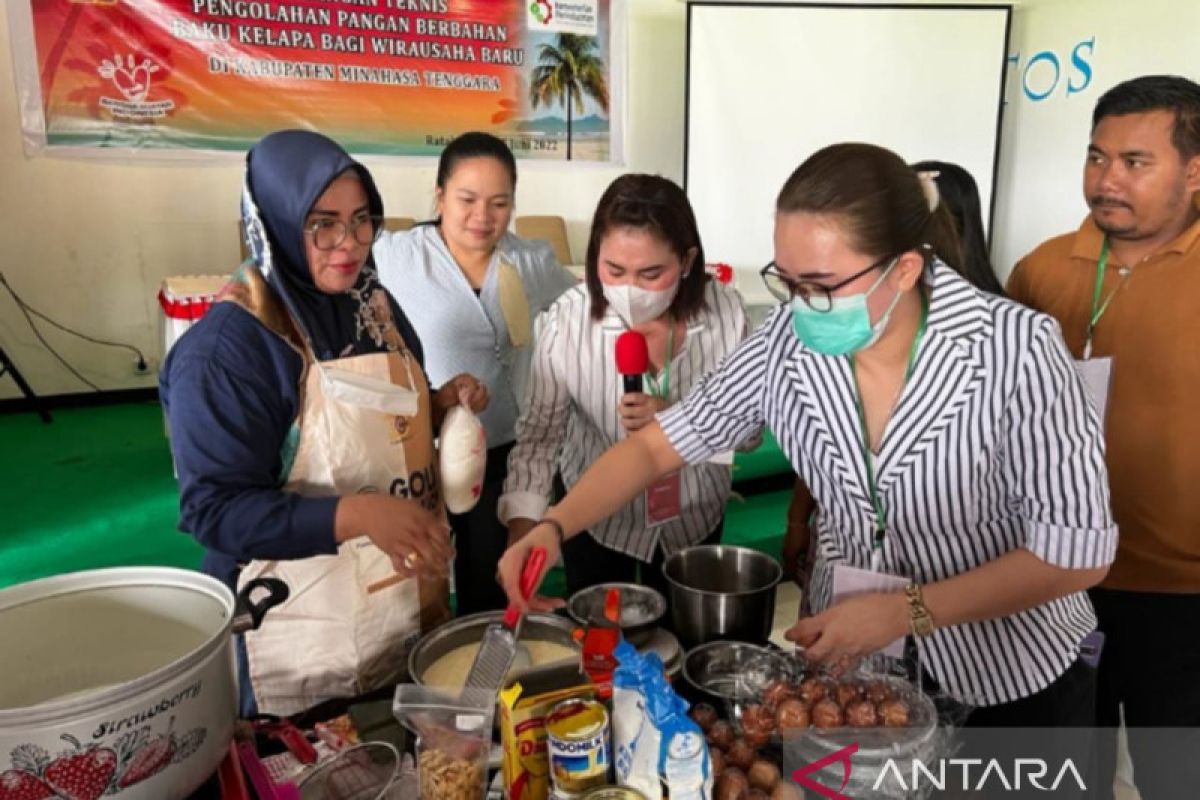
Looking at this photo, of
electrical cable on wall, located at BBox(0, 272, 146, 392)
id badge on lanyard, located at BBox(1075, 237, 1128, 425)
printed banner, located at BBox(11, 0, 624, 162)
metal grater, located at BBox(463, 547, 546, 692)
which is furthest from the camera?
electrical cable on wall, located at BBox(0, 272, 146, 392)

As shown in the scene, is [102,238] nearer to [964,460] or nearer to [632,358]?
[632,358]

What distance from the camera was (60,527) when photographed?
3.53m

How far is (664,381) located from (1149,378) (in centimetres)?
98

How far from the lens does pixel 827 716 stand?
1.03m

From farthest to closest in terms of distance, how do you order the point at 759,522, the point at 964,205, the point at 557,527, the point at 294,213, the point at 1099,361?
the point at 759,522 → the point at 964,205 → the point at 1099,361 → the point at 557,527 → the point at 294,213

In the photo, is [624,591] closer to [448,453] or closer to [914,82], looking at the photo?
[448,453]

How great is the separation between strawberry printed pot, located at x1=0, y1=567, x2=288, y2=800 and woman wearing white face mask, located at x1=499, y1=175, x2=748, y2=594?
83 cm

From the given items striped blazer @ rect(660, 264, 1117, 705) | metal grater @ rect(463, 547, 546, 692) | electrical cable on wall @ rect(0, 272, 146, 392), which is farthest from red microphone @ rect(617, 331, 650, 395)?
electrical cable on wall @ rect(0, 272, 146, 392)

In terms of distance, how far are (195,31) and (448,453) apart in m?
4.59

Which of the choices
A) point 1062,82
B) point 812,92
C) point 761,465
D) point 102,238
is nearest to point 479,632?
point 761,465

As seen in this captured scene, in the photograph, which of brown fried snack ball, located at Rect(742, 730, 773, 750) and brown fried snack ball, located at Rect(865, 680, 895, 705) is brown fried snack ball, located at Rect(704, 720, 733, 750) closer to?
brown fried snack ball, located at Rect(742, 730, 773, 750)

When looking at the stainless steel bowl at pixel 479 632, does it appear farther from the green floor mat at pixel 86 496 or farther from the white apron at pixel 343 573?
the green floor mat at pixel 86 496

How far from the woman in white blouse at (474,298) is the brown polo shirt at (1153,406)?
1444 millimetres

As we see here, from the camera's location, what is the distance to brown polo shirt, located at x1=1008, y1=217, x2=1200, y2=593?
1711 millimetres
